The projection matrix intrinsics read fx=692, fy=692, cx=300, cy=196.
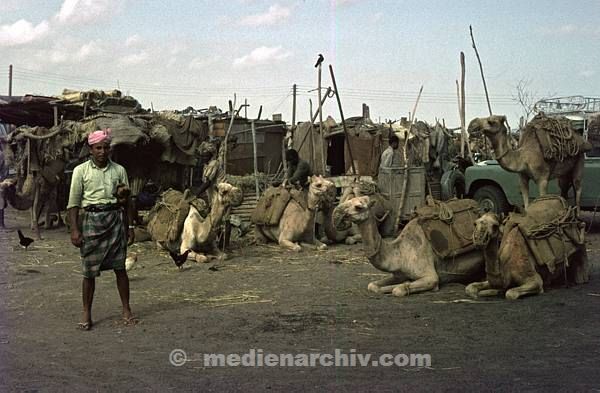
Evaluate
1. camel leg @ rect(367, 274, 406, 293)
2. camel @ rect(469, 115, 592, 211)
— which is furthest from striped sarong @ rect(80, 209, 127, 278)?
camel @ rect(469, 115, 592, 211)

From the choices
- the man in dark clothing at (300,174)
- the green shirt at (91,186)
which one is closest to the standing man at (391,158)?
the man in dark clothing at (300,174)

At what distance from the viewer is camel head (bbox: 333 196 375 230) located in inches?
276

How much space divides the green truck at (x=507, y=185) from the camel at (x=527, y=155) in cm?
135

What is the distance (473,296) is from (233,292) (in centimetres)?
266

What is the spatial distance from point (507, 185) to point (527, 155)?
3030 millimetres

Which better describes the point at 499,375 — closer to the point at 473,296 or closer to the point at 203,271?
the point at 473,296

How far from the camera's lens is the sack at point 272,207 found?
11.7 m

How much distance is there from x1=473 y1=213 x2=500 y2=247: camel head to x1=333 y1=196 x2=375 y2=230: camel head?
1.12 m

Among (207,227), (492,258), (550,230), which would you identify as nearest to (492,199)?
(207,227)

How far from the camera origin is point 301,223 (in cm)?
1139

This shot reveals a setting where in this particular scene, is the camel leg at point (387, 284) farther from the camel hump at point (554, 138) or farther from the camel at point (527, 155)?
the camel hump at point (554, 138)

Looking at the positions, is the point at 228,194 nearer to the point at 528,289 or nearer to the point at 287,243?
the point at 287,243

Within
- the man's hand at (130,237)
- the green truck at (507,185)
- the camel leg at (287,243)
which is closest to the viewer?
the man's hand at (130,237)
